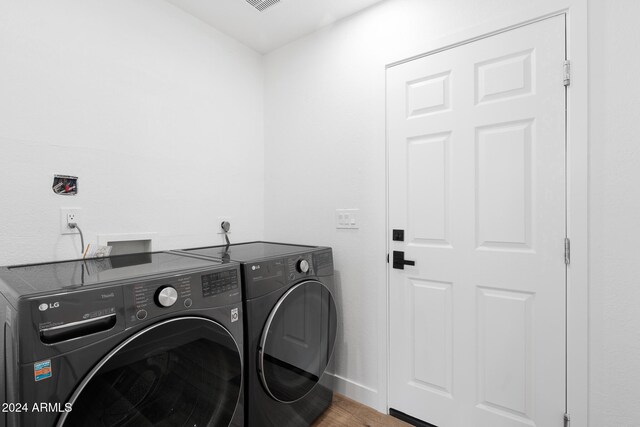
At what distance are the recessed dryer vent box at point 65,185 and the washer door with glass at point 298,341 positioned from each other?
113 cm

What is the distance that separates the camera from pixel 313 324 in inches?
64.0

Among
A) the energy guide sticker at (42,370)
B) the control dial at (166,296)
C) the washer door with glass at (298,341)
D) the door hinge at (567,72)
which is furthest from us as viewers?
the washer door with glass at (298,341)

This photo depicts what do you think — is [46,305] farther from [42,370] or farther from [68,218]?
[68,218]

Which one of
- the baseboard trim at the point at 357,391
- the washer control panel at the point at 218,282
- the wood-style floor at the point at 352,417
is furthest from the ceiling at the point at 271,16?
the wood-style floor at the point at 352,417

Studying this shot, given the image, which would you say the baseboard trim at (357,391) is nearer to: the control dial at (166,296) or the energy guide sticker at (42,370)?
the control dial at (166,296)

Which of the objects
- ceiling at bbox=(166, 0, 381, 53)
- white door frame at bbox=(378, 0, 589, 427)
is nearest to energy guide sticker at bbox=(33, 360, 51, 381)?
white door frame at bbox=(378, 0, 589, 427)

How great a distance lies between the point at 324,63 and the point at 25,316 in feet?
6.54

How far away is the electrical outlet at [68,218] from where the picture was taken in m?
1.40

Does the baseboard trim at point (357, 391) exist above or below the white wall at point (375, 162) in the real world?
below

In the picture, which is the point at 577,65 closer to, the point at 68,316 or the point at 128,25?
the point at 68,316

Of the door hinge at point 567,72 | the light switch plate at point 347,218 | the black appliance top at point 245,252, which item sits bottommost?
the black appliance top at point 245,252

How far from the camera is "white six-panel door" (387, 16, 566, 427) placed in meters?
1.31

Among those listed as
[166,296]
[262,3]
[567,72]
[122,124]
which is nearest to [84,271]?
[166,296]

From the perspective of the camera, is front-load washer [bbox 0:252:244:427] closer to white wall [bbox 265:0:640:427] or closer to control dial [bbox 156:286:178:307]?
control dial [bbox 156:286:178:307]
